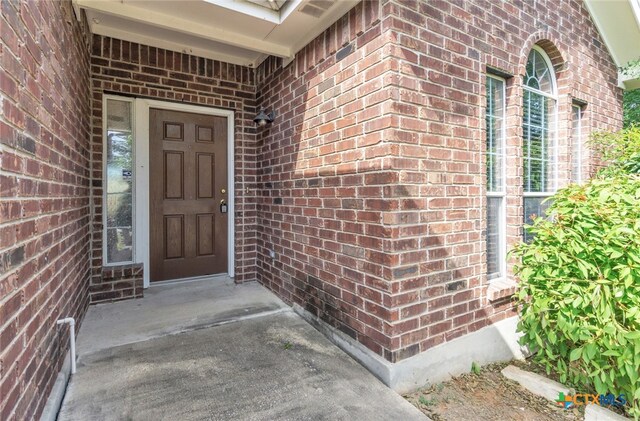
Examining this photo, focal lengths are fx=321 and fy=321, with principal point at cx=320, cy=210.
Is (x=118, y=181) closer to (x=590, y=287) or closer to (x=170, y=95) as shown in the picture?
A: (x=170, y=95)

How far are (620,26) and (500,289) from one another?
12.5ft

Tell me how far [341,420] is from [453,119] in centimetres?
210

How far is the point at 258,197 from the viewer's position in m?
4.04

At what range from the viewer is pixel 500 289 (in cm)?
264

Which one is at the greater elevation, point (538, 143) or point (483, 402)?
→ point (538, 143)

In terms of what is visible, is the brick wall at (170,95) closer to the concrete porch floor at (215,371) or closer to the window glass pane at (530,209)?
the concrete porch floor at (215,371)

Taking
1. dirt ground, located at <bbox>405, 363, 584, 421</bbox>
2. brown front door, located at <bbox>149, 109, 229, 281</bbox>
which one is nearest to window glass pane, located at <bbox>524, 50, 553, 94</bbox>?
dirt ground, located at <bbox>405, 363, 584, 421</bbox>

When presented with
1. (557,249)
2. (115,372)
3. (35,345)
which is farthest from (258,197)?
(557,249)

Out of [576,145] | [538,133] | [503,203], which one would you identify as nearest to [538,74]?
[538,133]

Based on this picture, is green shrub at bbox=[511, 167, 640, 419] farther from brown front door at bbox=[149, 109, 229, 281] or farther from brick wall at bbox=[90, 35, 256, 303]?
brown front door at bbox=[149, 109, 229, 281]

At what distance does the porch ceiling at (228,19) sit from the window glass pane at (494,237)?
2028 millimetres

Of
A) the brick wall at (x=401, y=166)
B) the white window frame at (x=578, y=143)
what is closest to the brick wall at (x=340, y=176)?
the brick wall at (x=401, y=166)

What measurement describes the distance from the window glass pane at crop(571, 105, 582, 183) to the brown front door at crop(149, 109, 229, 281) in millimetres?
4151

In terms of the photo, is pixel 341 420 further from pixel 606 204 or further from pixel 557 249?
pixel 606 204
